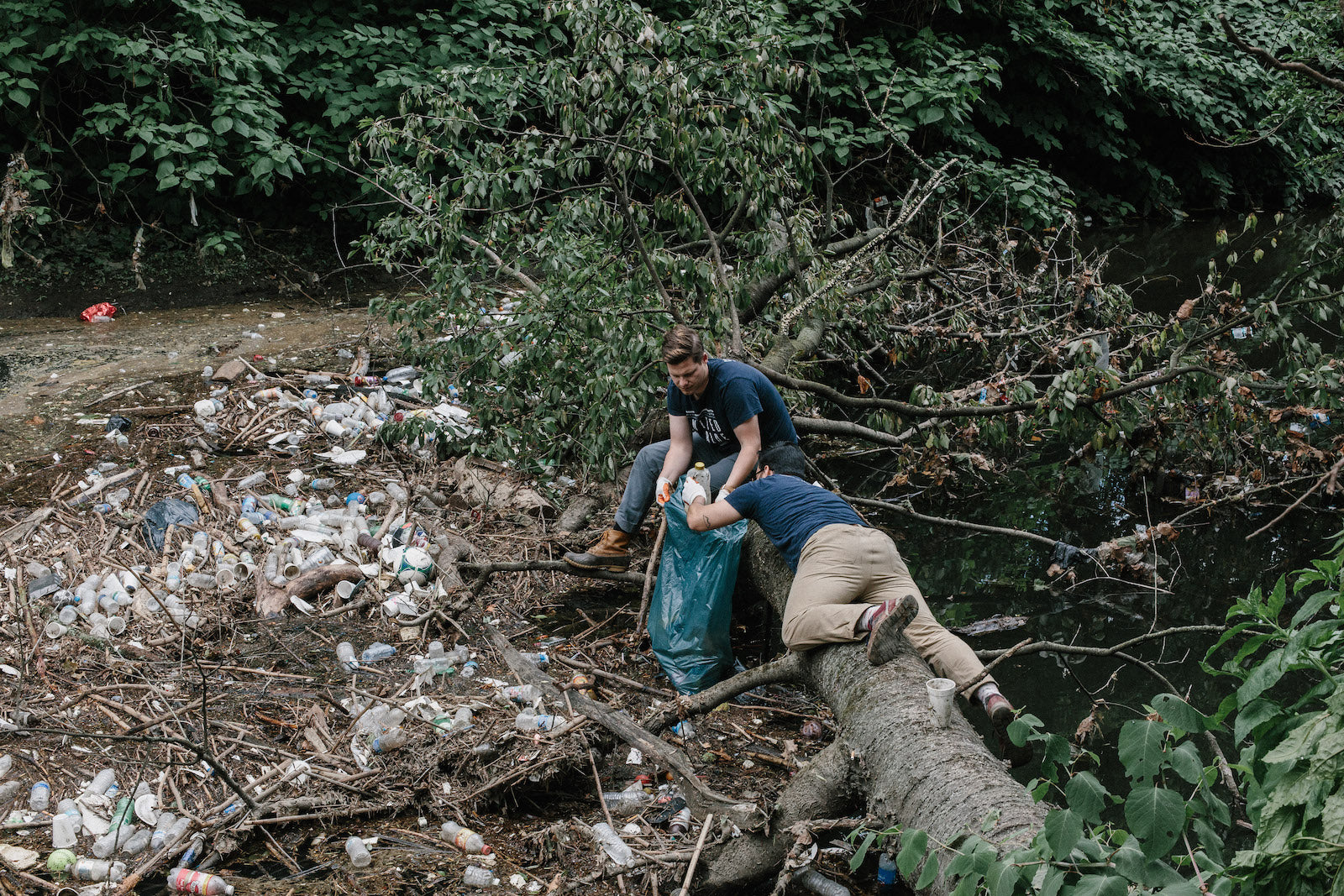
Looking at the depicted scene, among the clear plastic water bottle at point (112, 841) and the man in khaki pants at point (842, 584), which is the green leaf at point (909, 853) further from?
the clear plastic water bottle at point (112, 841)

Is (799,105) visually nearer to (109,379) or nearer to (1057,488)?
(1057,488)

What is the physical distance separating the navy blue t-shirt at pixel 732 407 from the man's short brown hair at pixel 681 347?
0.17 m

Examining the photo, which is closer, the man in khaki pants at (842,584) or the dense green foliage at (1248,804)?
the dense green foliage at (1248,804)

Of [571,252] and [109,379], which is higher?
[571,252]

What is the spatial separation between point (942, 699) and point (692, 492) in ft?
4.64

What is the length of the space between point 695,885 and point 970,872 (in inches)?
53.9

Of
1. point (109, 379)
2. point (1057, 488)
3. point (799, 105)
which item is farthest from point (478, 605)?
point (799, 105)

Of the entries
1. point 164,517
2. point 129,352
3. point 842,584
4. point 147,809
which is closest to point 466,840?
point 147,809

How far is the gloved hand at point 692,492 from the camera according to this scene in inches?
151

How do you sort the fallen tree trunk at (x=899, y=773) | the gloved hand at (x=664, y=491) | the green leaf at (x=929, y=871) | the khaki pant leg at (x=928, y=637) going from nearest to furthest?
the green leaf at (x=929, y=871), the fallen tree trunk at (x=899, y=773), the khaki pant leg at (x=928, y=637), the gloved hand at (x=664, y=491)

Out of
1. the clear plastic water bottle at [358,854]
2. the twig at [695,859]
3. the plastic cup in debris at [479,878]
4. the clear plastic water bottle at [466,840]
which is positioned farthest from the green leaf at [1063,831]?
the clear plastic water bottle at [358,854]

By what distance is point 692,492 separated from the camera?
3.87 meters

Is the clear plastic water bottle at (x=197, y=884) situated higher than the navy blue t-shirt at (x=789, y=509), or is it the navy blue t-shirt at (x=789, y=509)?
the navy blue t-shirt at (x=789, y=509)

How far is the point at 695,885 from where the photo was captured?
279 cm
